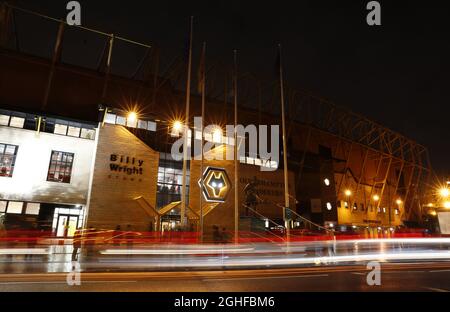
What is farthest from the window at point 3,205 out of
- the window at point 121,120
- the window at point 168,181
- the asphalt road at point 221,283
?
the asphalt road at point 221,283

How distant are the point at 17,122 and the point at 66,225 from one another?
9.29m

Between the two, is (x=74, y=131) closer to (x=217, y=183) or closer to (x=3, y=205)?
(x=3, y=205)

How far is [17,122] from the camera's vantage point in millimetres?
24750

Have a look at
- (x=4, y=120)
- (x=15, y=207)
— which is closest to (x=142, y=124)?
(x=4, y=120)

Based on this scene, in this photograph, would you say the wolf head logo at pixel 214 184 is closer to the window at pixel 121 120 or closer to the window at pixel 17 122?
the window at pixel 121 120

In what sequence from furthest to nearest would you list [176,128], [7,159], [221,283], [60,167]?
[176,128]
[60,167]
[7,159]
[221,283]

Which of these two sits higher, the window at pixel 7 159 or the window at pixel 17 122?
the window at pixel 17 122

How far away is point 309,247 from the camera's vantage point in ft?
52.4

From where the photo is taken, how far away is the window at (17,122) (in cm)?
2459

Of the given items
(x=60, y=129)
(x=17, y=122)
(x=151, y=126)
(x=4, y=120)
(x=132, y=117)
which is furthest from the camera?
(x=151, y=126)

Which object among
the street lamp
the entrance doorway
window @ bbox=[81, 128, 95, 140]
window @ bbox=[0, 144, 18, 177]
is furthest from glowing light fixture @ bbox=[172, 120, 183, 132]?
window @ bbox=[0, 144, 18, 177]

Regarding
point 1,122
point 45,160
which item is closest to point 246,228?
point 45,160

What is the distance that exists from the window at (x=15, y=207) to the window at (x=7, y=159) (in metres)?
2.28

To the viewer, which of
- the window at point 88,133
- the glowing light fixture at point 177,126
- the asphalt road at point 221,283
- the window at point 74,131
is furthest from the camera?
the glowing light fixture at point 177,126
